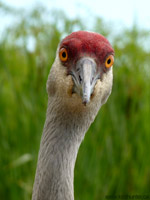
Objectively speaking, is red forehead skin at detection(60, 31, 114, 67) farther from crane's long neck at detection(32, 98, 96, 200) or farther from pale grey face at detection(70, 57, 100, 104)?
crane's long neck at detection(32, 98, 96, 200)

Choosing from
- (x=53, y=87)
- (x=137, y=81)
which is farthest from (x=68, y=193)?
(x=137, y=81)

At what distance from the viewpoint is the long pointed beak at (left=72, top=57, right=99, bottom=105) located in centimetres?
150

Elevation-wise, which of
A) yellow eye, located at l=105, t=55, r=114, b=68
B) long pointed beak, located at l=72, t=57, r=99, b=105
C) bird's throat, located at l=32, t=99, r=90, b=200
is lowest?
bird's throat, located at l=32, t=99, r=90, b=200

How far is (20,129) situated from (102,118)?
698mm

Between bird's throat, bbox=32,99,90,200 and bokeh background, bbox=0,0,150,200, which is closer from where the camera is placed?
bird's throat, bbox=32,99,90,200

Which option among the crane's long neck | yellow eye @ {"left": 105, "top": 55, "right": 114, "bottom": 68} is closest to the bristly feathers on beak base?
yellow eye @ {"left": 105, "top": 55, "right": 114, "bottom": 68}

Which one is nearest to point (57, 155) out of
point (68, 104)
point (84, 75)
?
point (68, 104)

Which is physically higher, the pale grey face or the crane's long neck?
the pale grey face

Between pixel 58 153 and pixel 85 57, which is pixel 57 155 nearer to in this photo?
pixel 58 153

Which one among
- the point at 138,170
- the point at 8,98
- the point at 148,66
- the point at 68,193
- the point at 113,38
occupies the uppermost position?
the point at 113,38

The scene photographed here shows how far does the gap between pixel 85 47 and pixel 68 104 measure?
254 millimetres

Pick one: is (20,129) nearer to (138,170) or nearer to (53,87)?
(138,170)

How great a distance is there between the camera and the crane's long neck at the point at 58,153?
1.59 meters

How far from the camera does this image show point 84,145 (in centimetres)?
287
